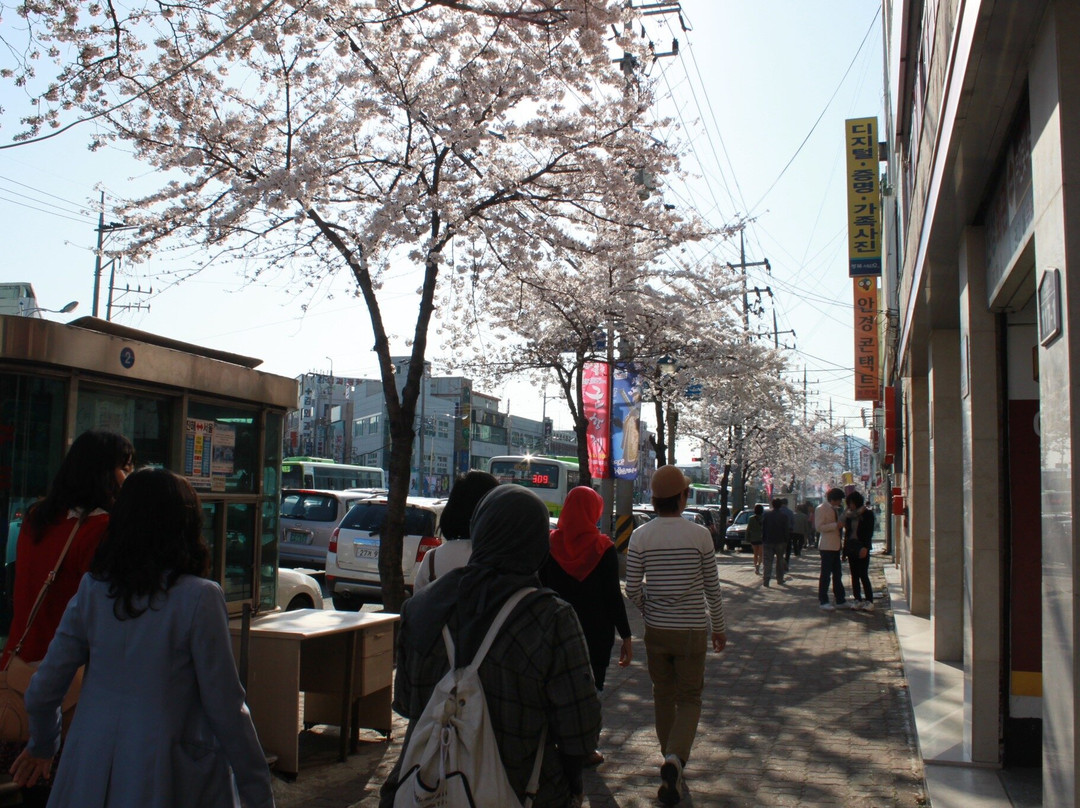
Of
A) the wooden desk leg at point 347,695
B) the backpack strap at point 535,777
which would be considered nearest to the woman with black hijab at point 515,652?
the backpack strap at point 535,777

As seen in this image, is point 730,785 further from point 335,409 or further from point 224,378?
point 335,409

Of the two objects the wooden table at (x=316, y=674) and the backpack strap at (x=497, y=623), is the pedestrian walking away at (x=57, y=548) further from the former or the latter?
the wooden table at (x=316, y=674)

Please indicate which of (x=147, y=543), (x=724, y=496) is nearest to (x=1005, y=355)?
(x=147, y=543)

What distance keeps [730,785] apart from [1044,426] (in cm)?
325

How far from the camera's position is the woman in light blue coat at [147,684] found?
2727 mm

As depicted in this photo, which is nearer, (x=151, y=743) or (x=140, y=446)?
(x=151, y=743)

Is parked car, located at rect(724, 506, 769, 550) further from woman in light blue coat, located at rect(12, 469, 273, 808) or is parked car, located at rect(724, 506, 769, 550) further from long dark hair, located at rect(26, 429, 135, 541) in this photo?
woman in light blue coat, located at rect(12, 469, 273, 808)

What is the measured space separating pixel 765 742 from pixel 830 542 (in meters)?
7.47

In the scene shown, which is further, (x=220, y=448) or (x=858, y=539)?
(x=858, y=539)

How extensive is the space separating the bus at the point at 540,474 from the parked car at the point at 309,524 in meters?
13.9

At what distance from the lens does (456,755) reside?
2619mm

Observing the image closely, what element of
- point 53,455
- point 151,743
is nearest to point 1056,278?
point 151,743

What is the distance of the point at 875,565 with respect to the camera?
26.9 m

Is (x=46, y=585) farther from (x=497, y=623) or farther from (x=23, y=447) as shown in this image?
(x=497, y=623)
